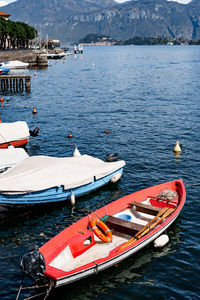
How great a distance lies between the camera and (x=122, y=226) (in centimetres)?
2219

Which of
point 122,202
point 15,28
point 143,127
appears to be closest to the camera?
point 122,202

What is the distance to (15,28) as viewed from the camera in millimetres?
153875

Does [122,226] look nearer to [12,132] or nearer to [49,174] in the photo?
[49,174]

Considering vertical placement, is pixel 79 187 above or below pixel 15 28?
below

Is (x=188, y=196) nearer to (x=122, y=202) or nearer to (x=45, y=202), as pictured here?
(x=122, y=202)

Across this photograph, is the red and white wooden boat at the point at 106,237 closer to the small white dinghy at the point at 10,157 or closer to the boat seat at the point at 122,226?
the boat seat at the point at 122,226

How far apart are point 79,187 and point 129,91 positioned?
2412 inches

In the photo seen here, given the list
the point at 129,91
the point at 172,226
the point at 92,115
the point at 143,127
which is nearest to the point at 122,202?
the point at 172,226

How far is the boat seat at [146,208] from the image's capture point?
24.5 m

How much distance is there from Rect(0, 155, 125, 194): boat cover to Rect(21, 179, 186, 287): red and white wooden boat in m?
4.49

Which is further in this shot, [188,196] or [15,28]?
[15,28]

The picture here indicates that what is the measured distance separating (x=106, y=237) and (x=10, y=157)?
50.7ft

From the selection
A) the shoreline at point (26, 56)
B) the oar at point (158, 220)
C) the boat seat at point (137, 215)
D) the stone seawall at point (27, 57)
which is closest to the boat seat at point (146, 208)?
the boat seat at point (137, 215)

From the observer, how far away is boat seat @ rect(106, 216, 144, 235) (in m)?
22.0
